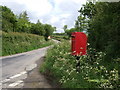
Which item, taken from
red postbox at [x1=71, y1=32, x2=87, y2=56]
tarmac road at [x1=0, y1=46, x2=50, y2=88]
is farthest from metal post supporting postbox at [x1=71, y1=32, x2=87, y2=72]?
tarmac road at [x1=0, y1=46, x2=50, y2=88]

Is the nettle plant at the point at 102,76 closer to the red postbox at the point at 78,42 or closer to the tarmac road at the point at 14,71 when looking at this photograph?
the red postbox at the point at 78,42

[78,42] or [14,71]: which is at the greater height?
[78,42]

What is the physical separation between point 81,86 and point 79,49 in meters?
1.60

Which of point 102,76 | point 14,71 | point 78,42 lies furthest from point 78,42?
point 14,71

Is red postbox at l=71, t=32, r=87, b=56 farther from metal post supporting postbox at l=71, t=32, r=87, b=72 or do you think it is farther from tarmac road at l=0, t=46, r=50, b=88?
tarmac road at l=0, t=46, r=50, b=88

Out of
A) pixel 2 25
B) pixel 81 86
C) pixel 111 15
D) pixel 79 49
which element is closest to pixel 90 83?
pixel 81 86

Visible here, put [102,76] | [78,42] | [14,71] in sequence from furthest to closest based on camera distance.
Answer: [14,71] < [78,42] < [102,76]

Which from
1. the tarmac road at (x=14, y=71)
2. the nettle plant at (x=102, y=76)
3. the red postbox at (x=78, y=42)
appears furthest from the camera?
the tarmac road at (x=14, y=71)

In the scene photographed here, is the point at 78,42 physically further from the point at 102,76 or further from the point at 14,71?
the point at 14,71

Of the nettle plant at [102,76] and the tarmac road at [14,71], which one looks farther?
the tarmac road at [14,71]

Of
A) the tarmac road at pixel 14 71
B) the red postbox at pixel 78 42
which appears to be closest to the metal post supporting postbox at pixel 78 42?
the red postbox at pixel 78 42

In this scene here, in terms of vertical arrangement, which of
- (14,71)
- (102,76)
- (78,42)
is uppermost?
(78,42)

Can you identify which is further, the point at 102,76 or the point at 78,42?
the point at 78,42

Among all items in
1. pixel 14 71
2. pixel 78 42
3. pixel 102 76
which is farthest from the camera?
pixel 14 71
